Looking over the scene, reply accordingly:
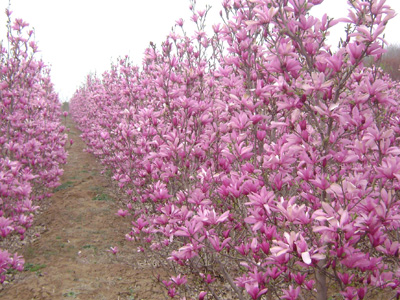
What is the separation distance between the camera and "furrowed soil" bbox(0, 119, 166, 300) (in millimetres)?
3867

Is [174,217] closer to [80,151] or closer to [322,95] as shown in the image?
[322,95]

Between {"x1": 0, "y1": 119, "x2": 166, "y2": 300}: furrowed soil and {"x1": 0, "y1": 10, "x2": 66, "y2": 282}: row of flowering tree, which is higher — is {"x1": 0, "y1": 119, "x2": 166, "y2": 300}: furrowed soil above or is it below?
below

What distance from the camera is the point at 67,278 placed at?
414cm

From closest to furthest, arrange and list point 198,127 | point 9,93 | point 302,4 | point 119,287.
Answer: point 302,4, point 198,127, point 119,287, point 9,93

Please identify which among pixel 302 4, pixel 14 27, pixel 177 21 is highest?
pixel 14 27

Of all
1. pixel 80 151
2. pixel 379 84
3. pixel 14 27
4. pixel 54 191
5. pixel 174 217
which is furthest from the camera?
pixel 80 151

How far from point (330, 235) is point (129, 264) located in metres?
3.80

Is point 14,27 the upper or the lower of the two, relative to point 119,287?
upper

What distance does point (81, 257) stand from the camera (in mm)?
4809

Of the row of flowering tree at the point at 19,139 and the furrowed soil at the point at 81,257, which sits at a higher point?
the row of flowering tree at the point at 19,139

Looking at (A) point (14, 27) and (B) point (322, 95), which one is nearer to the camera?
(B) point (322, 95)

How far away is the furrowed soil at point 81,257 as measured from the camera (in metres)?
3.87

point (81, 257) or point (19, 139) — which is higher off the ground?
point (19, 139)

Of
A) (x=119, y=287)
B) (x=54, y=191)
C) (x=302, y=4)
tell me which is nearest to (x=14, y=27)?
(x=54, y=191)
